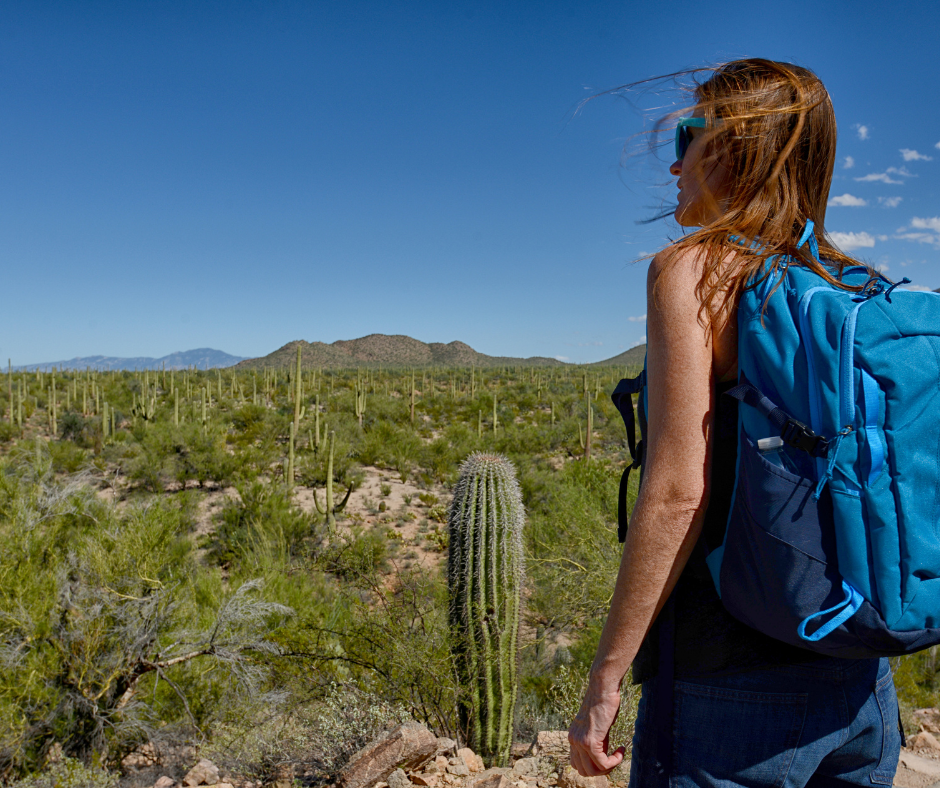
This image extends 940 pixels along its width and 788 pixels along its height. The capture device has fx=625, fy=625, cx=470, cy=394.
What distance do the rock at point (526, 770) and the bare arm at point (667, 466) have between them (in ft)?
7.53

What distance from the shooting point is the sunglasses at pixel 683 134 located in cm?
119

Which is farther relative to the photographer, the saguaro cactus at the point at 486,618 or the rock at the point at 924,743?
the rock at the point at 924,743

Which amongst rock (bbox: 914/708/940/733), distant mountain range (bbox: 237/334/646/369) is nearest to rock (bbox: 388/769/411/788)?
rock (bbox: 914/708/940/733)

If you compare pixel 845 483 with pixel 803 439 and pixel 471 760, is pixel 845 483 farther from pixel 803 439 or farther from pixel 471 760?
pixel 471 760

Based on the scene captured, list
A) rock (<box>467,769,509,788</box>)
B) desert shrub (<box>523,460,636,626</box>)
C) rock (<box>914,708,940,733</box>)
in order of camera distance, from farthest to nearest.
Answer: desert shrub (<box>523,460,636,626</box>) → rock (<box>914,708,940,733</box>) → rock (<box>467,769,509,788</box>)

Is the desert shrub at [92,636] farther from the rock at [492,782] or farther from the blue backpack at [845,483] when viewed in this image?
the blue backpack at [845,483]

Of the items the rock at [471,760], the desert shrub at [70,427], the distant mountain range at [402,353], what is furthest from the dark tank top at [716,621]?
the distant mountain range at [402,353]

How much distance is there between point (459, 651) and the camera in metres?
3.75

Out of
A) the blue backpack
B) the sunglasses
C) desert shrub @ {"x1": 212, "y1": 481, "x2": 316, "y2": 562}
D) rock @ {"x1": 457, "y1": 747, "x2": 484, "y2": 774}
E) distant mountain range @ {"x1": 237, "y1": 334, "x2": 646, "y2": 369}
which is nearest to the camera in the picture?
the blue backpack

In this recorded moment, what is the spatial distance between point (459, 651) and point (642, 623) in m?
2.99

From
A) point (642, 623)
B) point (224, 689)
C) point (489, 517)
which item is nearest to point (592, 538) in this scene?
point (489, 517)

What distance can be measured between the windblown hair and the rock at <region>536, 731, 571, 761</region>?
3.03 m

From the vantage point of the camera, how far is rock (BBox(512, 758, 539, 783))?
3002 mm

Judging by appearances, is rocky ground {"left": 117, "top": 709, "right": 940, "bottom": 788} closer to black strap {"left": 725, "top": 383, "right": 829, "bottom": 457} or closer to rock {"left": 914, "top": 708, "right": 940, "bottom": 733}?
rock {"left": 914, "top": 708, "right": 940, "bottom": 733}
